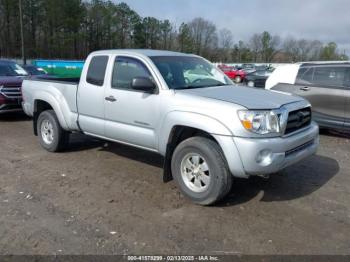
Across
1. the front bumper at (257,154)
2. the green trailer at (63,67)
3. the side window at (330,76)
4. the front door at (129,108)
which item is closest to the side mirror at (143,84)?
the front door at (129,108)

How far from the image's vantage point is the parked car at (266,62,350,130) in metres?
8.02

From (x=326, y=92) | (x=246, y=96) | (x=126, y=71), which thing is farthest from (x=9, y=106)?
(x=326, y=92)

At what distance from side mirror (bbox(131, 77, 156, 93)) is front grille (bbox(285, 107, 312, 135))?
178 cm

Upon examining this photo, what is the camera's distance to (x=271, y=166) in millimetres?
4004

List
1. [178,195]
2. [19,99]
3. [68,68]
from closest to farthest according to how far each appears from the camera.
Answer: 1. [178,195]
2. [19,99]
3. [68,68]

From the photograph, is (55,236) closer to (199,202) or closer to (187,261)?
(187,261)

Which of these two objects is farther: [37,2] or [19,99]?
[37,2]

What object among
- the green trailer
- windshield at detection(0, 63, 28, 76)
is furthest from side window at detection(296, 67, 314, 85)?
the green trailer

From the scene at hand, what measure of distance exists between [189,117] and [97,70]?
6.97ft

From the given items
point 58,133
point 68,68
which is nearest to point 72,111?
point 58,133

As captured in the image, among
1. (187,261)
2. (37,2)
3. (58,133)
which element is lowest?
(187,261)

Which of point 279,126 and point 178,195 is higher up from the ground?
point 279,126

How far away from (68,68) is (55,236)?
77.7 feet

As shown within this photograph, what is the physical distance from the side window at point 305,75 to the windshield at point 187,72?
3.87 meters
